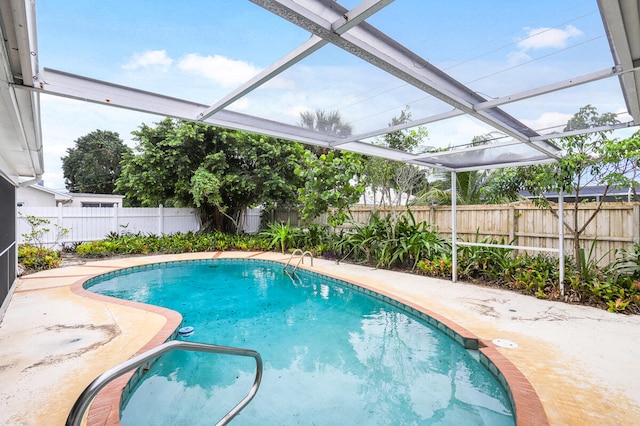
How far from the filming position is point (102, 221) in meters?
10.8

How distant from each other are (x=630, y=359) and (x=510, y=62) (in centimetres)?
306

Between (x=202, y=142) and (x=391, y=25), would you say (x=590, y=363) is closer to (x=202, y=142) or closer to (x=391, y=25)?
(x=391, y=25)

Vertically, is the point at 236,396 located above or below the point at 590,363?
below

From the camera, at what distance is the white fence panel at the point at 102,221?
9617mm

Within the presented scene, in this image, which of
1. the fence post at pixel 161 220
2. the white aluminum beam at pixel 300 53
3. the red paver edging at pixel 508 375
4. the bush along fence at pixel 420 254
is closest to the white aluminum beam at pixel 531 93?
the white aluminum beam at pixel 300 53

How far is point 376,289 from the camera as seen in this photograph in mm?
5762

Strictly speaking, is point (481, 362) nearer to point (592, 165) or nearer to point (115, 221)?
point (592, 165)

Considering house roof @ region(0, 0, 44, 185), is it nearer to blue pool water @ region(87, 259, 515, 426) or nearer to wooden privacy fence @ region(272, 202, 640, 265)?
blue pool water @ region(87, 259, 515, 426)

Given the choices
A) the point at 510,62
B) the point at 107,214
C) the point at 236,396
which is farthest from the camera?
the point at 107,214

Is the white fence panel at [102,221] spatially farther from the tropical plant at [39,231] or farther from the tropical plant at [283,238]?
the tropical plant at [283,238]

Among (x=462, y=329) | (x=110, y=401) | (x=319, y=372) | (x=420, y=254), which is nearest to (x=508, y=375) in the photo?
(x=462, y=329)

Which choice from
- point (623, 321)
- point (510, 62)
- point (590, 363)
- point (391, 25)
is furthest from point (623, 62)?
point (623, 321)

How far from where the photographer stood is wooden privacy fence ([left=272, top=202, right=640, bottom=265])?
18.0ft

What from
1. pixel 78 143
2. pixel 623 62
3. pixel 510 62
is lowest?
pixel 623 62
